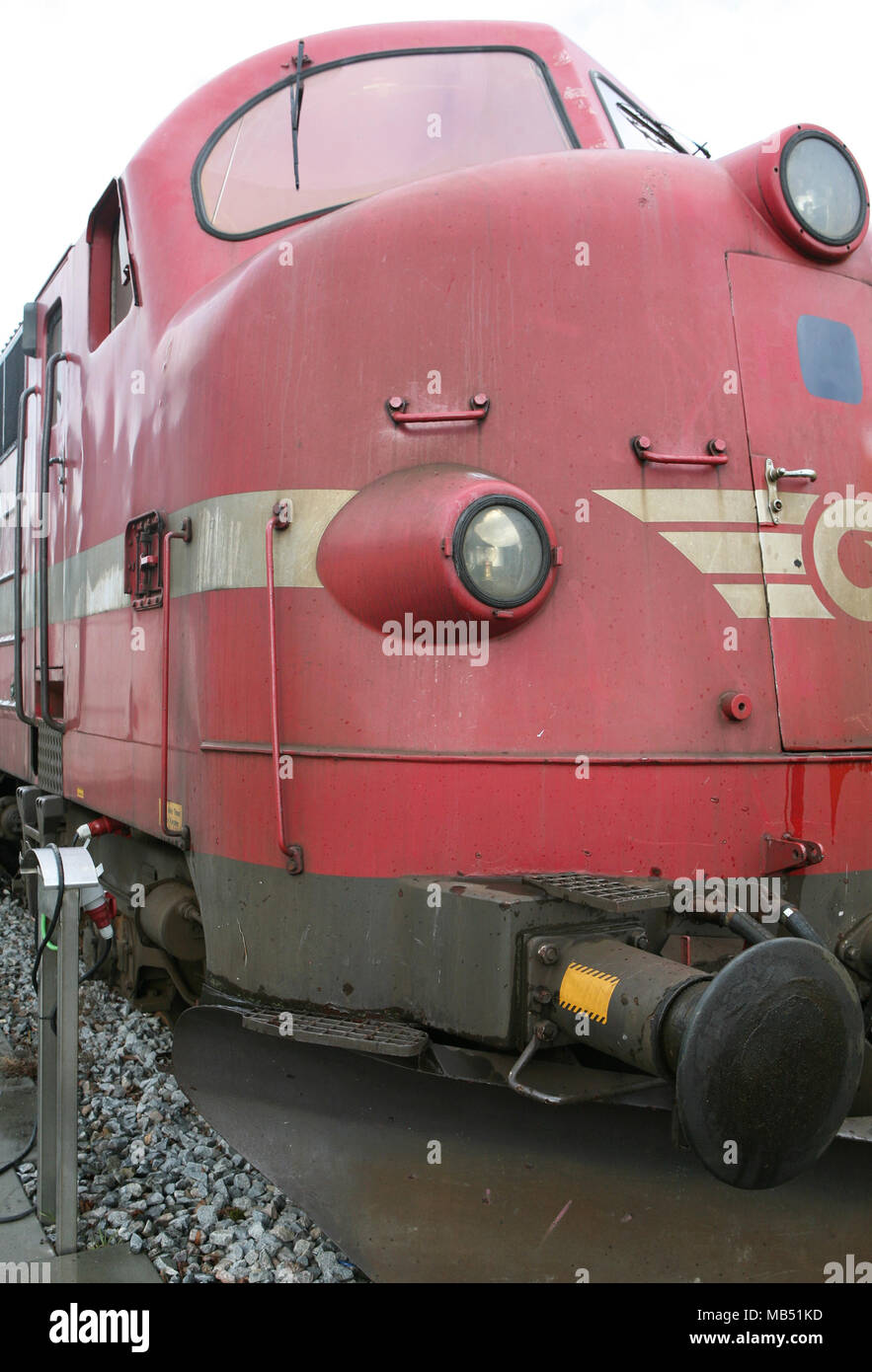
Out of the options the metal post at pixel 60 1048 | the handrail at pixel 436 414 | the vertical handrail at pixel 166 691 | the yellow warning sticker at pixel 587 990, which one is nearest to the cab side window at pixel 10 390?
the vertical handrail at pixel 166 691

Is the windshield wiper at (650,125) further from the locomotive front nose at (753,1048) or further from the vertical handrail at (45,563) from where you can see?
the locomotive front nose at (753,1048)

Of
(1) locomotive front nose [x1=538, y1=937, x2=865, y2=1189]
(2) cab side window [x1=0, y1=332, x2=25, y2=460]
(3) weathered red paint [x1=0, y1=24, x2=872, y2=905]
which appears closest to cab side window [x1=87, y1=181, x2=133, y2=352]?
(3) weathered red paint [x1=0, y1=24, x2=872, y2=905]

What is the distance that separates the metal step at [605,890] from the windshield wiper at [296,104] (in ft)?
7.76

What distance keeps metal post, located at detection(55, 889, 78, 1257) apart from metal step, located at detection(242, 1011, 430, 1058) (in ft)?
2.19

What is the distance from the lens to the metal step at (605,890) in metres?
2.22

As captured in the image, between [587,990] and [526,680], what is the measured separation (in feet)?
2.47

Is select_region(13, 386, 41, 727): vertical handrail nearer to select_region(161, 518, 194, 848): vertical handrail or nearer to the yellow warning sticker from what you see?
select_region(161, 518, 194, 848): vertical handrail

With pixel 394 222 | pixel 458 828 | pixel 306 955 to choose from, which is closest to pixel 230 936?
pixel 306 955

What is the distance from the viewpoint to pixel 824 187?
279 cm

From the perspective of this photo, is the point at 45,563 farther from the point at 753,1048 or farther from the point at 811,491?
the point at 753,1048
